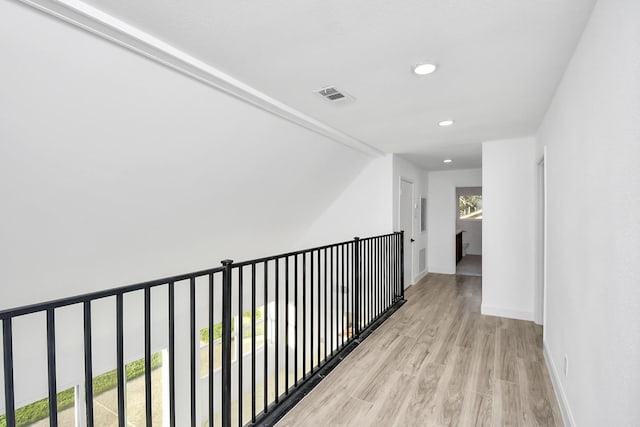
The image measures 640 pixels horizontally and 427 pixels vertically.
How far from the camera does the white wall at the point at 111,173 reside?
5.50ft

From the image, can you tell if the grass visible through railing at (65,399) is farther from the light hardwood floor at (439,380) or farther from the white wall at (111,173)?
the light hardwood floor at (439,380)

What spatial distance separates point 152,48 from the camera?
177 cm

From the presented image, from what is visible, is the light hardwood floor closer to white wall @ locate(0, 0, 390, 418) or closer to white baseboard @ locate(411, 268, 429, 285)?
white baseboard @ locate(411, 268, 429, 285)

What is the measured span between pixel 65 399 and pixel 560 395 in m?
5.61

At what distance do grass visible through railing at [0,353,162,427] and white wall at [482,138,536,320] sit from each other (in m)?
4.76

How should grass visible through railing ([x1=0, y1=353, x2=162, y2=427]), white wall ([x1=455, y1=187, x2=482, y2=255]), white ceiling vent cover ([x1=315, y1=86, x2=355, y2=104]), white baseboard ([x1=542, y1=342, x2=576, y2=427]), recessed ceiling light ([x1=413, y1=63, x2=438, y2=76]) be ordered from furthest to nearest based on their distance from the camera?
white wall ([x1=455, y1=187, x2=482, y2=255]) → grass visible through railing ([x1=0, y1=353, x2=162, y2=427]) → white ceiling vent cover ([x1=315, y1=86, x2=355, y2=104]) → recessed ceiling light ([x1=413, y1=63, x2=438, y2=76]) → white baseboard ([x1=542, y1=342, x2=576, y2=427])

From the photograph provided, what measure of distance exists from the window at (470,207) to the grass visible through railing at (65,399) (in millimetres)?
9648

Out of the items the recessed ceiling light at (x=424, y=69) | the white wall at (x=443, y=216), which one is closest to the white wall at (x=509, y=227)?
the white wall at (x=443, y=216)

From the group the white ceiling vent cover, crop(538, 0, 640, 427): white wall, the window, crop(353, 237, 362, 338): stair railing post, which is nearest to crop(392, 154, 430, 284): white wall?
crop(353, 237, 362, 338): stair railing post

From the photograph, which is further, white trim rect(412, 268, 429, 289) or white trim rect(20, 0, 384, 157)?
white trim rect(412, 268, 429, 289)

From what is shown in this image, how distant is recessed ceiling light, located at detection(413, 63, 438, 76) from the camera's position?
6.75ft

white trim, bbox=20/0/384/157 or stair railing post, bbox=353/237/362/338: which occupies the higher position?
white trim, bbox=20/0/384/157

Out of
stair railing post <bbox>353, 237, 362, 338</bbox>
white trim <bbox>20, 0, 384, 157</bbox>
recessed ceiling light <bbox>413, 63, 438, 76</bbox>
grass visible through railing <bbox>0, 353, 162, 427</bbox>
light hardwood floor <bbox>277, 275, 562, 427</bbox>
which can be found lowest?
grass visible through railing <bbox>0, 353, 162, 427</bbox>

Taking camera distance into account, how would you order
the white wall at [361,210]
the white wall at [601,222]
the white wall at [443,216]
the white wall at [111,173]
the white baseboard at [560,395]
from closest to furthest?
the white wall at [601,222]
the white wall at [111,173]
the white baseboard at [560,395]
the white wall at [361,210]
the white wall at [443,216]
